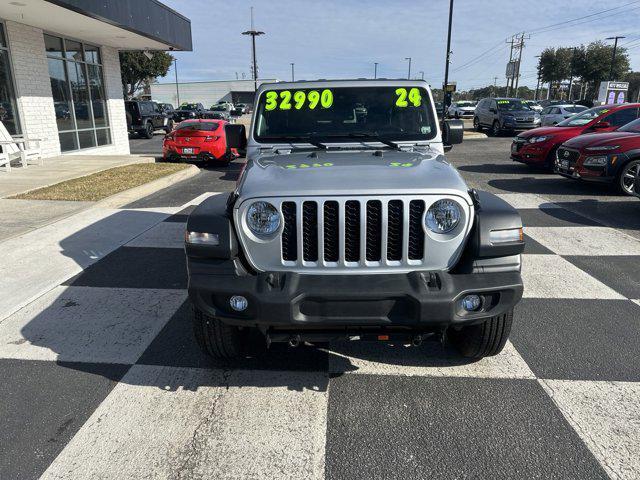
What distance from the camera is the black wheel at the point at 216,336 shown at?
2.92 metres

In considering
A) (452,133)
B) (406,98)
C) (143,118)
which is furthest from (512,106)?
(406,98)

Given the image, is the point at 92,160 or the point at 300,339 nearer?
the point at 300,339

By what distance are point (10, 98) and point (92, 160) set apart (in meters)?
2.52

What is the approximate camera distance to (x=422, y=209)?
2635mm

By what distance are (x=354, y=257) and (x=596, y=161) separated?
26.0ft

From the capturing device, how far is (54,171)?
11602mm

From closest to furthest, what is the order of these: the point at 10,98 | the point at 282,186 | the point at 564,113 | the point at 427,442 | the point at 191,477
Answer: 1. the point at 191,477
2. the point at 427,442
3. the point at 282,186
4. the point at 10,98
5. the point at 564,113

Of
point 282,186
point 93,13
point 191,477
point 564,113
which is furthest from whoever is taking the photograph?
point 564,113

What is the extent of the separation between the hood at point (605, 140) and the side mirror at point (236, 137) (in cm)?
724

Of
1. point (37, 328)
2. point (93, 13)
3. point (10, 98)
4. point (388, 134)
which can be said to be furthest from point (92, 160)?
point (388, 134)

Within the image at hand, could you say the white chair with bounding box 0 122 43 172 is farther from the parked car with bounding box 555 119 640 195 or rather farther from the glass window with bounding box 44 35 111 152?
the parked car with bounding box 555 119 640 195

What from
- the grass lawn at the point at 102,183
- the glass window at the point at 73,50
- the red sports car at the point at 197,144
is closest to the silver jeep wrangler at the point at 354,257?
the grass lawn at the point at 102,183

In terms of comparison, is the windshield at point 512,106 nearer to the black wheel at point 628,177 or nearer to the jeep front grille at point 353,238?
the black wheel at point 628,177

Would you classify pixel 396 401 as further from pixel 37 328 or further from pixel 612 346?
pixel 37 328
